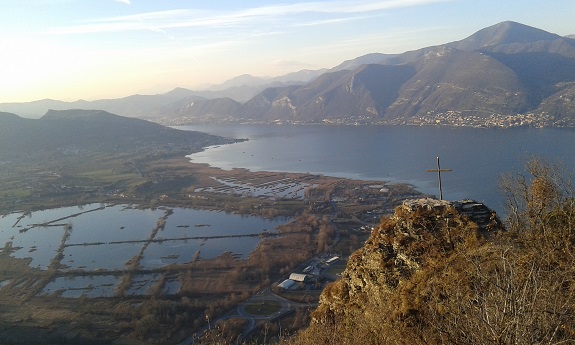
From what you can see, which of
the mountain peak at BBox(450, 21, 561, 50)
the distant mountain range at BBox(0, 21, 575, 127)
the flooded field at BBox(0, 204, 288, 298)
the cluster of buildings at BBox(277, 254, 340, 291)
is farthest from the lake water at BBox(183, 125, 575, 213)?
the mountain peak at BBox(450, 21, 561, 50)

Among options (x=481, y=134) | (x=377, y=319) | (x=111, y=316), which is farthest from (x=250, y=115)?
(x=377, y=319)

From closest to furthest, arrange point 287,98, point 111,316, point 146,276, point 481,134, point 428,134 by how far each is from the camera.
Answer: point 111,316
point 146,276
point 481,134
point 428,134
point 287,98

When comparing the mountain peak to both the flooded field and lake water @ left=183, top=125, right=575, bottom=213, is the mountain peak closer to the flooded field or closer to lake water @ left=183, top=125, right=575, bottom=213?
lake water @ left=183, top=125, right=575, bottom=213

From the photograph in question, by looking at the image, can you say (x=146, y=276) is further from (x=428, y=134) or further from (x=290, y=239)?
(x=428, y=134)

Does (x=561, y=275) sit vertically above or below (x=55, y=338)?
above

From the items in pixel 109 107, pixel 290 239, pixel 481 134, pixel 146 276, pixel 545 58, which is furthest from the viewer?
pixel 109 107

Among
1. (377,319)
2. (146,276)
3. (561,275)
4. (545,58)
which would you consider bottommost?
(146,276)

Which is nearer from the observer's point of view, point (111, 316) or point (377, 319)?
point (377, 319)
